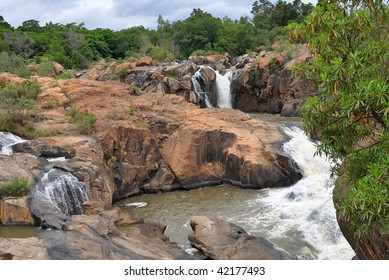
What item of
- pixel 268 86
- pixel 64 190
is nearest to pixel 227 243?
pixel 64 190

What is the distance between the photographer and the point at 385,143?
211 inches

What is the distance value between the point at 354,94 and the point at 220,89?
1005 inches

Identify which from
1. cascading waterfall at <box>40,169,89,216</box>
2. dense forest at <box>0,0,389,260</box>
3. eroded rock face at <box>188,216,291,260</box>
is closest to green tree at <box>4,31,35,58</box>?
cascading waterfall at <box>40,169,89,216</box>

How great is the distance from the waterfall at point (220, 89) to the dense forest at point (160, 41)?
9.56 m

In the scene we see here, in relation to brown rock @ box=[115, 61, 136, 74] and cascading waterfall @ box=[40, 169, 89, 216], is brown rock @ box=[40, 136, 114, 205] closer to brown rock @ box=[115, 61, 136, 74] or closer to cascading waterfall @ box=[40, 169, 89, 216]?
cascading waterfall @ box=[40, 169, 89, 216]

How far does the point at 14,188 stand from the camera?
420 inches

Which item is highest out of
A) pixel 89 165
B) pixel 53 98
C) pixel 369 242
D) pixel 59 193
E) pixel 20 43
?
pixel 20 43

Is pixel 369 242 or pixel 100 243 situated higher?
pixel 100 243

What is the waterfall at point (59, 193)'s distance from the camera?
10.8 metres

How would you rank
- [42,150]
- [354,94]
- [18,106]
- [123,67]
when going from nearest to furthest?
1. [354,94]
2. [42,150]
3. [18,106]
4. [123,67]

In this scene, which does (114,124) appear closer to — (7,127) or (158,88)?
(7,127)

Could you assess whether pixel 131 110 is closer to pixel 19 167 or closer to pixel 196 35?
pixel 19 167

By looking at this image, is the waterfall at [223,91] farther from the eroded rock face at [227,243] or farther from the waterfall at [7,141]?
the eroded rock face at [227,243]
